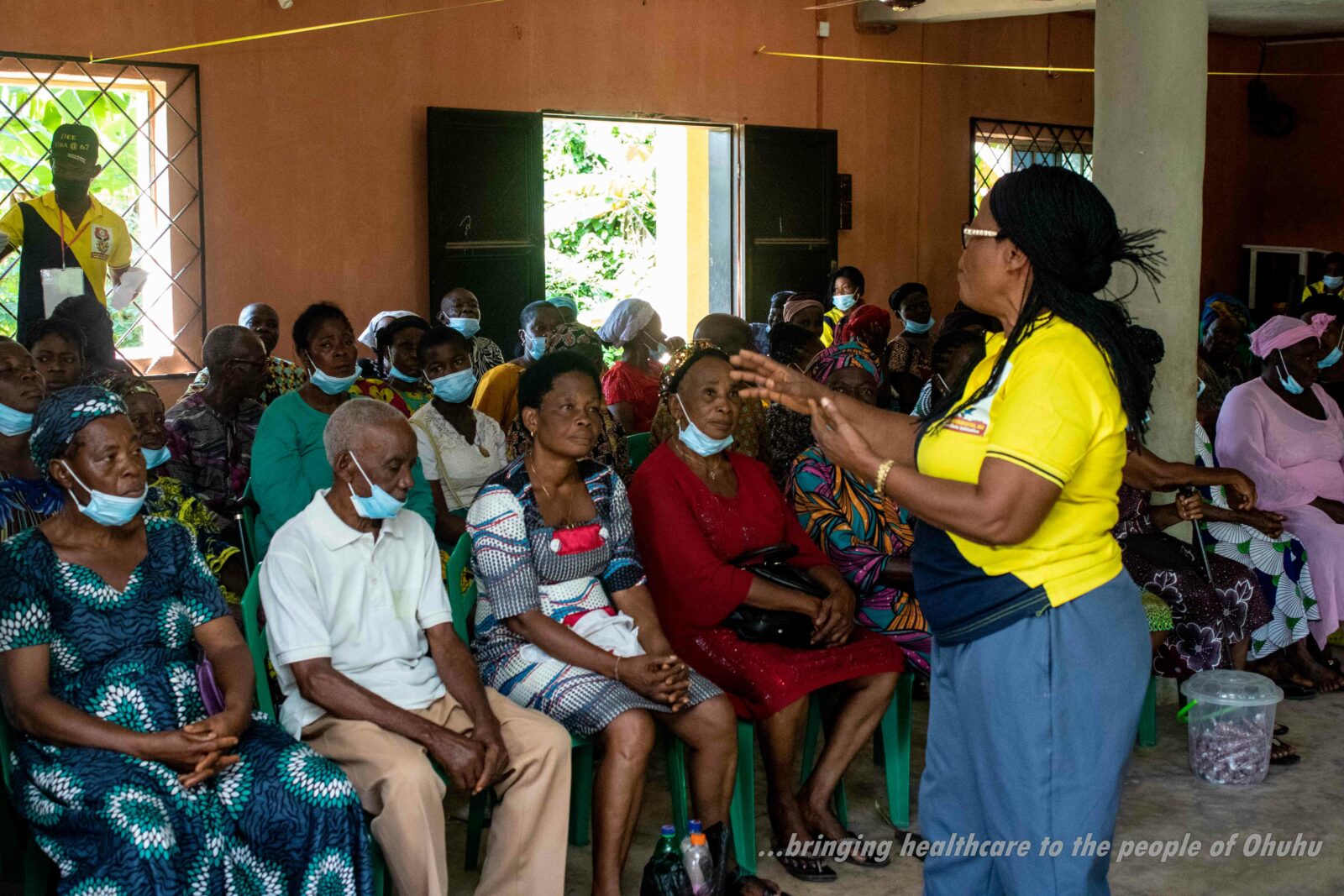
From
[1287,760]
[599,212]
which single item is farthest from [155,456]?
[599,212]

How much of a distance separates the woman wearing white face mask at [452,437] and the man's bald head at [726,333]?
1.18 meters

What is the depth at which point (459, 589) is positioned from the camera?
11.9 ft

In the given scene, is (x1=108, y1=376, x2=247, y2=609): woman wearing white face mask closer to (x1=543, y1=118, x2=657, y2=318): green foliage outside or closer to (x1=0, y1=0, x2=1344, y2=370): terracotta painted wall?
(x1=0, y1=0, x2=1344, y2=370): terracotta painted wall

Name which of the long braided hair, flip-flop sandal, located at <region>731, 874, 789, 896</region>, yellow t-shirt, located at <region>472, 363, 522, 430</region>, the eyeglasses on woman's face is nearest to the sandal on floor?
flip-flop sandal, located at <region>731, 874, 789, 896</region>

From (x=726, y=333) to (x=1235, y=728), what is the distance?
2.54m

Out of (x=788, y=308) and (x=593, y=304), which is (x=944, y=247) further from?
(x=593, y=304)

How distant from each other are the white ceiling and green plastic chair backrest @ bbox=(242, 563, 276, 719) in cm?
768

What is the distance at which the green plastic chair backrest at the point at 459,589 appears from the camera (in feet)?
11.8

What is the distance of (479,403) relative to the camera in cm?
582

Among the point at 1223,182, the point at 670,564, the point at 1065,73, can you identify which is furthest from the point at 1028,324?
Result: the point at 1223,182

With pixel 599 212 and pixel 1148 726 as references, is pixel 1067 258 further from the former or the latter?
pixel 599 212

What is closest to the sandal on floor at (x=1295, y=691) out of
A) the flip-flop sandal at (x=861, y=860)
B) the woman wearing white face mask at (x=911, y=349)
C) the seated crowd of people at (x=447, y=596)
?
the seated crowd of people at (x=447, y=596)

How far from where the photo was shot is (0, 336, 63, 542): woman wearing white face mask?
3449 mm

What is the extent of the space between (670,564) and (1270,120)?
455 inches
